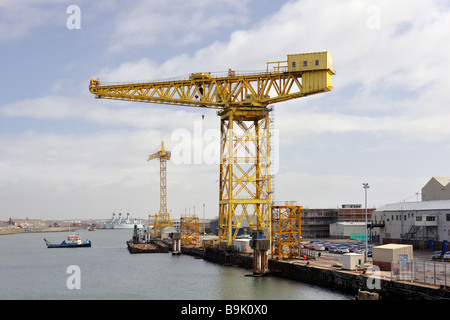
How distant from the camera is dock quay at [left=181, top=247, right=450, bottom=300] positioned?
102 feet

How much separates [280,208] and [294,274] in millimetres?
8567

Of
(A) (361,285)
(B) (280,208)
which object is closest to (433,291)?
(A) (361,285)

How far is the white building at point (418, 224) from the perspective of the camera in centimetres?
6421

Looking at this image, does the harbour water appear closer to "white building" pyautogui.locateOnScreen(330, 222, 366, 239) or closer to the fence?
the fence

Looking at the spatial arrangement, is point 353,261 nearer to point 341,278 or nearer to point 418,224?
point 341,278

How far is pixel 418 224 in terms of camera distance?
66750 mm

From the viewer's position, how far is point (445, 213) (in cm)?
6400

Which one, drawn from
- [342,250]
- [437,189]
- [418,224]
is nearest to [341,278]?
[342,250]

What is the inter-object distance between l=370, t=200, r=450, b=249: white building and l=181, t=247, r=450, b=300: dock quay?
2279 centimetres

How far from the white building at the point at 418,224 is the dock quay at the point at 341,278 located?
897 inches

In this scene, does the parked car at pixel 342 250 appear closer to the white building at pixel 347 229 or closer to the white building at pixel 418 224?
the white building at pixel 418 224

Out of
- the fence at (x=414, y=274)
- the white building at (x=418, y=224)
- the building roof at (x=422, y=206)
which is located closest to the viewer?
the fence at (x=414, y=274)

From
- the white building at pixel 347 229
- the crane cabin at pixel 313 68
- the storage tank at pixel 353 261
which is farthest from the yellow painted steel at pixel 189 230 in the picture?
the storage tank at pixel 353 261
